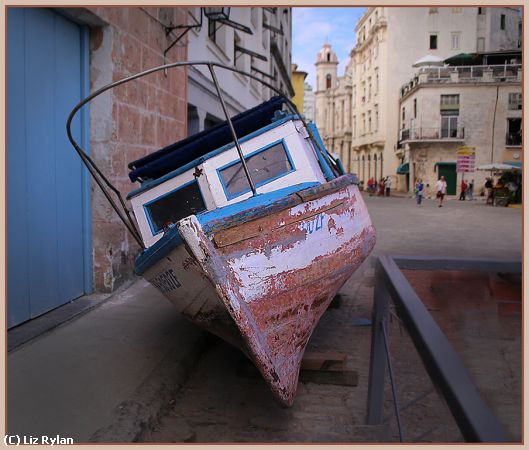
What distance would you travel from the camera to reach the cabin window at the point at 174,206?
476cm

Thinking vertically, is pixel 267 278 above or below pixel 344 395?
above

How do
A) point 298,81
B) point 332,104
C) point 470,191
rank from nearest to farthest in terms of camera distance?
point 470,191 < point 298,81 < point 332,104

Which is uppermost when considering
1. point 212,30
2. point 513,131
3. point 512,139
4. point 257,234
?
point 212,30

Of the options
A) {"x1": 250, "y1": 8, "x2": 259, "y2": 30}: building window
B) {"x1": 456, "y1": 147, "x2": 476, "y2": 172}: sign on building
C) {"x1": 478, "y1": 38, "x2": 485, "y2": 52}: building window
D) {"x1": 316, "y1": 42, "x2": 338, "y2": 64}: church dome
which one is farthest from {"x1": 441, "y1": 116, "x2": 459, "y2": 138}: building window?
{"x1": 316, "y1": 42, "x2": 338, "y2": 64}: church dome

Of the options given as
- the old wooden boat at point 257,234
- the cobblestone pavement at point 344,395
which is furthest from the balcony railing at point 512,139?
the old wooden boat at point 257,234

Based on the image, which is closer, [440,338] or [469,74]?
[440,338]

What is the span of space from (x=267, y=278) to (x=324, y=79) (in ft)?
253

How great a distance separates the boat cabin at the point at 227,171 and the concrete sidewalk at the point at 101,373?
0.98 metres

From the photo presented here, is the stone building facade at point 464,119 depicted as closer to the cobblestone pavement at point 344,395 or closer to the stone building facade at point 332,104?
the stone building facade at point 332,104

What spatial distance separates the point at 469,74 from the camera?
36.5m

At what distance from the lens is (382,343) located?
111 inches

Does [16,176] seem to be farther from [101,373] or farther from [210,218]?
[210,218]

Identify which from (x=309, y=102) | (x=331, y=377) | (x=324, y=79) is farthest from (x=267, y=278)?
(x=309, y=102)

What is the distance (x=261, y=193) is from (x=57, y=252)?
8.82ft
